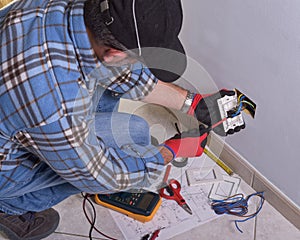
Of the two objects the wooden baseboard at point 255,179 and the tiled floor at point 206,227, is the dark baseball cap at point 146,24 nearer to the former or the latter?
the tiled floor at point 206,227

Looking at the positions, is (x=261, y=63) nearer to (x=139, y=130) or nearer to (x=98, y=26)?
(x=139, y=130)

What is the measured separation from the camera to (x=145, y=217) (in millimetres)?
1431

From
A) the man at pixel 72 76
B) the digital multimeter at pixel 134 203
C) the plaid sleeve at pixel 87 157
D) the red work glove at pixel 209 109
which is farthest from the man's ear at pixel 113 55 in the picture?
the digital multimeter at pixel 134 203

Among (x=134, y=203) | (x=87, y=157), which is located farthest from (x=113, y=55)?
(x=134, y=203)

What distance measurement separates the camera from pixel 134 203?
57.1 inches

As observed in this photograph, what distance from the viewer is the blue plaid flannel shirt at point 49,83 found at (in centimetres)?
86

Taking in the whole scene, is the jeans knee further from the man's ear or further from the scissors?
the man's ear

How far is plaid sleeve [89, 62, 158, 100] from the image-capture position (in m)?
1.21

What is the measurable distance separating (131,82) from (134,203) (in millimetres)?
429

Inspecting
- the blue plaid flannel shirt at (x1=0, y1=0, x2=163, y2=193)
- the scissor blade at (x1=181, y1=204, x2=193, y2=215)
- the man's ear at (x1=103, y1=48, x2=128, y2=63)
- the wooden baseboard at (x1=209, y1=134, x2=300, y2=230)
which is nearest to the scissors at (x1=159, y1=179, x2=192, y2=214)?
the scissor blade at (x1=181, y1=204, x2=193, y2=215)

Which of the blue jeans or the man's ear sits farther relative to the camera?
the blue jeans

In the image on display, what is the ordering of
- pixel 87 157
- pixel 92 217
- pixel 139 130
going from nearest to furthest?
pixel 87 157 → pixel 139 130 → pixel 92 217

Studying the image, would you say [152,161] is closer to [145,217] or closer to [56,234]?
[145,217]

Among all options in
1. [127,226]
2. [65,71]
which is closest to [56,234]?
[127,226]
